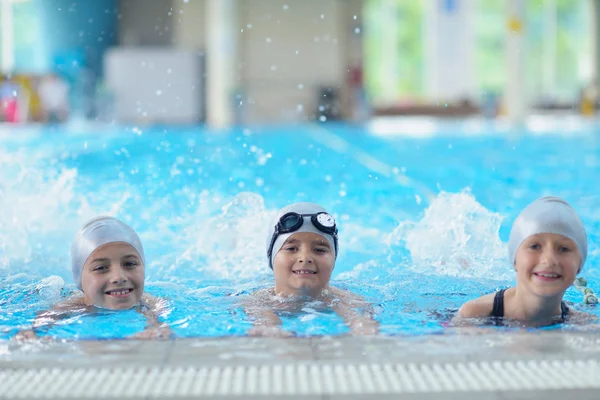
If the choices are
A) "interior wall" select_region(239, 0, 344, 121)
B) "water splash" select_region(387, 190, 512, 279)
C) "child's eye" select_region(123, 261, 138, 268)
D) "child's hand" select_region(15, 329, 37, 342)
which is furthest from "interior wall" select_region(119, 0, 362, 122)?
"child's hand" select_region(15, 329, 37, 342)

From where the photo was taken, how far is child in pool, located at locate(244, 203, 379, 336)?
3805mm

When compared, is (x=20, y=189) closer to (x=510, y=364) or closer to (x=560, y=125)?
(x=510, y=364)

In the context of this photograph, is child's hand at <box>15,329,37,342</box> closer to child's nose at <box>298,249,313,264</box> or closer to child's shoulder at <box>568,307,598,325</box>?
child's nose at <box>298,249,313,264</box>

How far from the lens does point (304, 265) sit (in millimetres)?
3805

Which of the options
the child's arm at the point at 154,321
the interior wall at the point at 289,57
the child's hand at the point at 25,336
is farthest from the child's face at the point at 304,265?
the interior wall at the point at 289,57

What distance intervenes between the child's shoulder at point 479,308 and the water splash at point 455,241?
1.29m

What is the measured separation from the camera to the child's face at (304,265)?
3803 millimetres

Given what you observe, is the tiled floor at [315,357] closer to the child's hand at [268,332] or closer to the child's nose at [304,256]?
the child's hand at [268,332]

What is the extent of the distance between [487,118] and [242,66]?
6.82m

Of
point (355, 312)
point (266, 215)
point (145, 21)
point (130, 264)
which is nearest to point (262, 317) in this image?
point (355, 312)

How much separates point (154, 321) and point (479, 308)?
4.43 feet

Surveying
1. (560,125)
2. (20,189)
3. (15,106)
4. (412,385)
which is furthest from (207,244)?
(15,106)

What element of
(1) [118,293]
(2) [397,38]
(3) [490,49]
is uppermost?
(2) [397,38]

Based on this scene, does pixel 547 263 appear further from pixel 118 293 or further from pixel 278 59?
pixel 278 59
